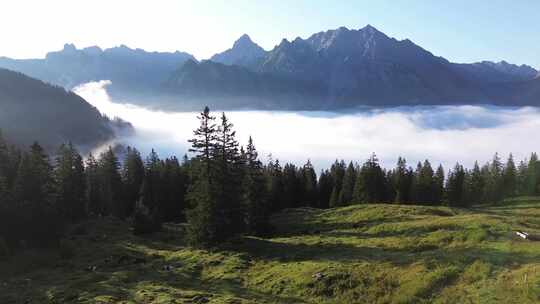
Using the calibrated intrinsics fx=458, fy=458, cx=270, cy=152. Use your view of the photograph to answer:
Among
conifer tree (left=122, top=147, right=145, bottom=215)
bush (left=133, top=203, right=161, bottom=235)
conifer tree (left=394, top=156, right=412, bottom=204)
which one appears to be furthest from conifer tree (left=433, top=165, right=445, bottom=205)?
bush (left=133, top=203, right=161, bottom=235)

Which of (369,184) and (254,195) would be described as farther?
(369,184)

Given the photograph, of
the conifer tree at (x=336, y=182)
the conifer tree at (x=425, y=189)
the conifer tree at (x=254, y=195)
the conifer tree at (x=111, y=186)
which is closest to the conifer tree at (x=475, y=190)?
the conifer tree at (x=425, y=189)

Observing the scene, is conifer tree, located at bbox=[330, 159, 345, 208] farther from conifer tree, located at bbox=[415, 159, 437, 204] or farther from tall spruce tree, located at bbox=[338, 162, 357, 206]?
conifer tree, located at bbox=[415, 159, 437, 204]

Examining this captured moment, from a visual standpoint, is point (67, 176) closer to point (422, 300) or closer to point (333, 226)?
point (333, 226)

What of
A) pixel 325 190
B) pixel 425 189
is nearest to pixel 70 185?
pixel 325 190

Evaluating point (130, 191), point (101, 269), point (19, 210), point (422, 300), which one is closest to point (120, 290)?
point (101, 269)

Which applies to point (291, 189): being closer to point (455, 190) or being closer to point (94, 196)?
point (455, 190)

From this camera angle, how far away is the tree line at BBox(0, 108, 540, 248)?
5622cm

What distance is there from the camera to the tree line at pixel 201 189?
56.2m

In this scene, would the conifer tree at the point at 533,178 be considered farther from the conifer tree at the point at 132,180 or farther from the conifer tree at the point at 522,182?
the conifer tree at the point at 132,180

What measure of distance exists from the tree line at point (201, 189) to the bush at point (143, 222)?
0.17m

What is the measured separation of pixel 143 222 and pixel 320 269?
149 ft

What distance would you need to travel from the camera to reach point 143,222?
78875 millimetres

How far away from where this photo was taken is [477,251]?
40.1m
